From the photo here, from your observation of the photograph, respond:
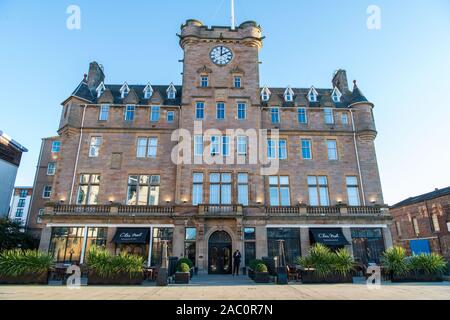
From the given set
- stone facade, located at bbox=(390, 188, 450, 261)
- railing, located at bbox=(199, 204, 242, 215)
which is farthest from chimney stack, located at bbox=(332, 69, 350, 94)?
railing, located at bbox=(199, 204, 242, 215)

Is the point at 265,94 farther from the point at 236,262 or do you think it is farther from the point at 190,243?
the point at 236,262

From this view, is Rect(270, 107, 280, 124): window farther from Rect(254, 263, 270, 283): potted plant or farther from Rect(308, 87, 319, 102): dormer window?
Rect(254, 263, 270, 283): potted plant

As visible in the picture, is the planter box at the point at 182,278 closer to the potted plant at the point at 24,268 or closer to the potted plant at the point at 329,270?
the potted plant at the point at 329,270

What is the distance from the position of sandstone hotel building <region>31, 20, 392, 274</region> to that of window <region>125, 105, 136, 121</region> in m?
0.16

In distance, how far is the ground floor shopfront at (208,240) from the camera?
2448 centimetres

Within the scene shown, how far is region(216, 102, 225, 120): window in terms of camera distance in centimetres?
2912

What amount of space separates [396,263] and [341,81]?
25496 millimetres

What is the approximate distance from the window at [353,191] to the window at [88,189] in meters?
26.4

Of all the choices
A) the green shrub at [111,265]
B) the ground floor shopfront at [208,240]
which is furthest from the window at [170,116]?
the green shrub at [111,265]

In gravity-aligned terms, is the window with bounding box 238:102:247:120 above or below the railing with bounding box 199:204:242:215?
above

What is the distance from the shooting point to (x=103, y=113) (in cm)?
3009

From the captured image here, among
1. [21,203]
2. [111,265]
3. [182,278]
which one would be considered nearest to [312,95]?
[182,278]
